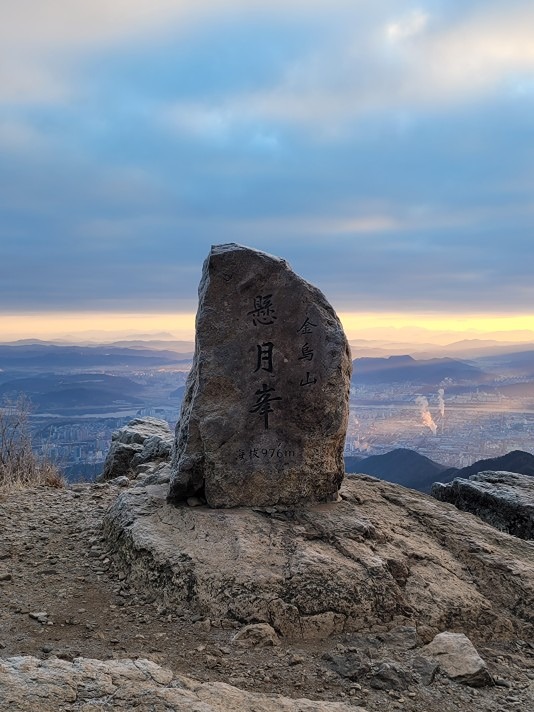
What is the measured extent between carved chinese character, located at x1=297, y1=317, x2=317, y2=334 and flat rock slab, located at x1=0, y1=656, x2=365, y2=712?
4.14 meters

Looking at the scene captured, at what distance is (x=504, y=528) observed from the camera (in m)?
9.09

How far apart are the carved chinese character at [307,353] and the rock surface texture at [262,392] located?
0.01m

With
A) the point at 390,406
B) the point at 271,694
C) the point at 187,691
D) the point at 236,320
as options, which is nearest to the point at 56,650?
the point at 187,691

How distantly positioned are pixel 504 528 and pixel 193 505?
476 cm

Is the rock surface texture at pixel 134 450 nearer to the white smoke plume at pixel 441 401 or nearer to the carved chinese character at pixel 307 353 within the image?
the carved chinese character at pixel 307 353

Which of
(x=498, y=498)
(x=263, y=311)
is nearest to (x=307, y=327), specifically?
(x=263, y=311)

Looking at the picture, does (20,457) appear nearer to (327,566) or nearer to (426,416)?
(327,566)

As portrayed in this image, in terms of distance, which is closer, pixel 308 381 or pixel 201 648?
pixel 201 648

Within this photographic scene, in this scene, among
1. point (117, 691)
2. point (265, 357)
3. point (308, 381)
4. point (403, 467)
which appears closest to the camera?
point (117, 691)

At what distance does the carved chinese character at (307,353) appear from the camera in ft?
24.7

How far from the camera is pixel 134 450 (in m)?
12.7

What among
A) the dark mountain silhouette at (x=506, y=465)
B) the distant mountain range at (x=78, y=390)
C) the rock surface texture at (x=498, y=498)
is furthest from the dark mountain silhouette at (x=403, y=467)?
the distant mountain range at (x=78, y=390)

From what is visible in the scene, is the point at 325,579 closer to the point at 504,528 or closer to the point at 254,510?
the point at 254,510

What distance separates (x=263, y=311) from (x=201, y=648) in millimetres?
3941
